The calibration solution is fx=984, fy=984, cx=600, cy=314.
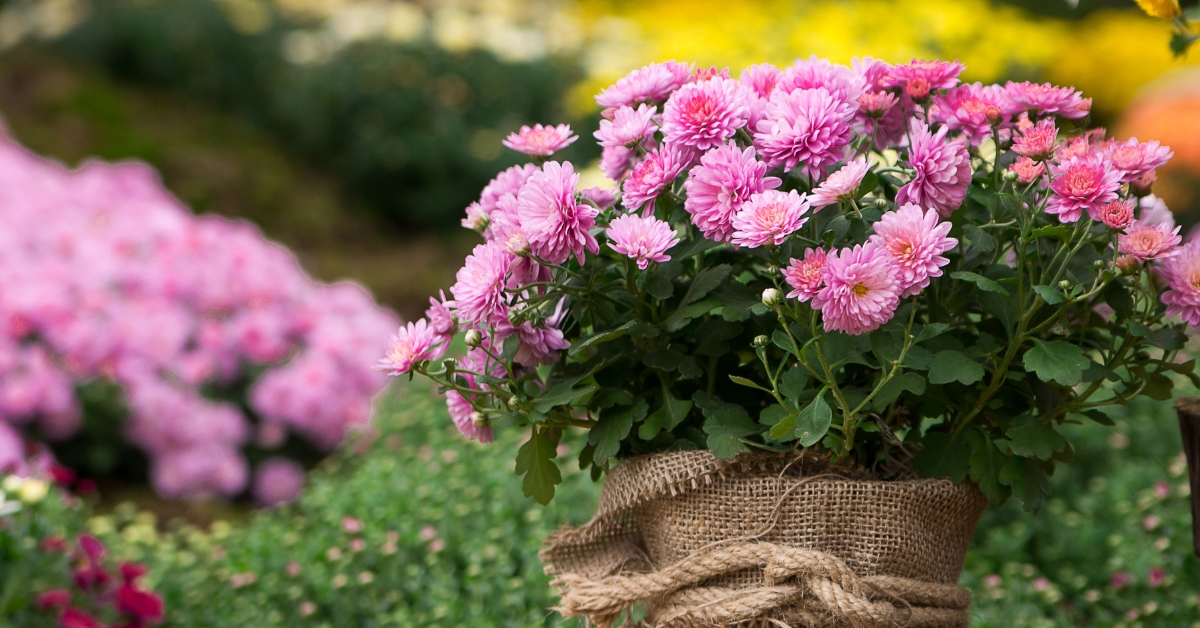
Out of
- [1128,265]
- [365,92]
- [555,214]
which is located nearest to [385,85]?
[365,92]

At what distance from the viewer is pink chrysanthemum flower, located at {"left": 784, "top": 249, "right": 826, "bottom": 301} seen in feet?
3.19

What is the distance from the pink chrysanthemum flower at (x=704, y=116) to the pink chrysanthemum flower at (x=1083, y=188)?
34 centimetres

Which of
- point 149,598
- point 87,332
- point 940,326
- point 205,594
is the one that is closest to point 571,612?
point 940,326

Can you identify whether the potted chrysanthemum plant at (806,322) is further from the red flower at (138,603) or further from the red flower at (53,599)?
A: the red flower at (53,599)

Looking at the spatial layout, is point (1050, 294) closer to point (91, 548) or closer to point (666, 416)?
point (666, 416)

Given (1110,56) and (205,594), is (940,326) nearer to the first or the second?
(205,594)

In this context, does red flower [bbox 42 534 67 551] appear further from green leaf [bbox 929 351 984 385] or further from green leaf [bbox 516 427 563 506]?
green leaf [bbox 929 351 984 385]

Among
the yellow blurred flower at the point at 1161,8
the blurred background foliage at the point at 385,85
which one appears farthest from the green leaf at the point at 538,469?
the blurred background foliage at the point at 385,85

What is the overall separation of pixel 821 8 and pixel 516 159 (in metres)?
2.24

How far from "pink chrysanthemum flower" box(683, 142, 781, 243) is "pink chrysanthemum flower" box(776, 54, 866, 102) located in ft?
0.44

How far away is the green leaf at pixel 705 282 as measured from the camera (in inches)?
44.2

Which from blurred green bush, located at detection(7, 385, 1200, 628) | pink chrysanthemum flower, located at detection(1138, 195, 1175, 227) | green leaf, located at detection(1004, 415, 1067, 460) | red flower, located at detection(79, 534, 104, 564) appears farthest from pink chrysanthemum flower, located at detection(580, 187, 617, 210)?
red flower, located at detection(79, 534, 104, 564)

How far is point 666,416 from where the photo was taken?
1.19 m

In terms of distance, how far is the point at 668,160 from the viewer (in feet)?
3.52
